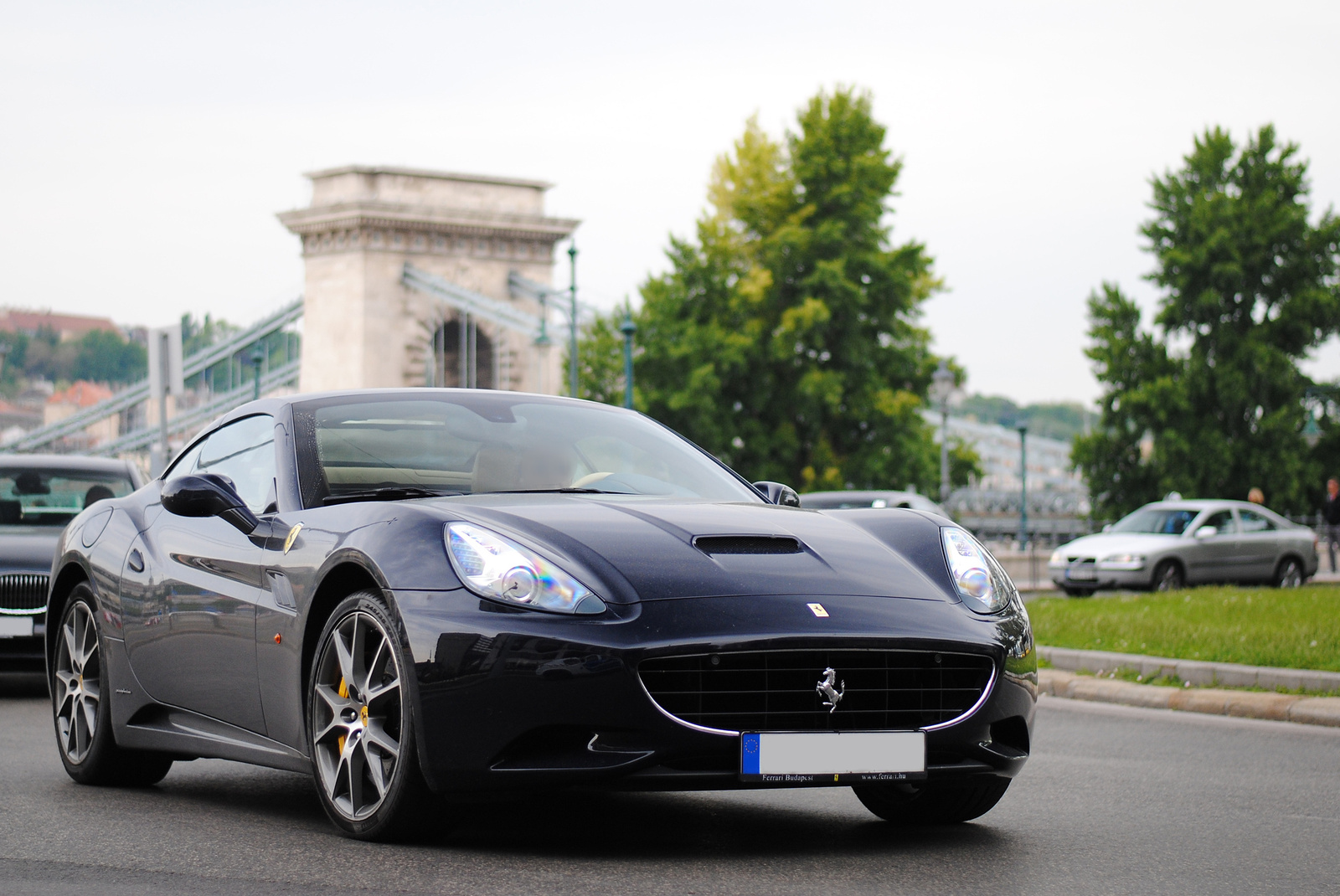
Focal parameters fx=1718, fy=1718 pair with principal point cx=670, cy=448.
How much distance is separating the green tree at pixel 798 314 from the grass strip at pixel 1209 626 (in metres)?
21.8

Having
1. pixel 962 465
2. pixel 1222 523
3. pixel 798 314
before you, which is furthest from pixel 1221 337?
pixel 1222 523

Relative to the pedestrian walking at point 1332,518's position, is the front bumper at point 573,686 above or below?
above

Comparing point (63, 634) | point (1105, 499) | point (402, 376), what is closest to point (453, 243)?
point (402, 376)

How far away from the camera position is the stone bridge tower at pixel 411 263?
64.6 m

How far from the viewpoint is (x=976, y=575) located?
182 inches

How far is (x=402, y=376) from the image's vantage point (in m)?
64.7

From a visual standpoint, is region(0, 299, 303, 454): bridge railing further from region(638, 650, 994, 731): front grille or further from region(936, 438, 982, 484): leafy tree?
region(638, 650, 994, 731): front grille

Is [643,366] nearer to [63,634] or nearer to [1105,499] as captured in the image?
[1105,499]

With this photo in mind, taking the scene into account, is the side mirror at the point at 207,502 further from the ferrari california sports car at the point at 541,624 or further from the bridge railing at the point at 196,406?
the bridge railing at the point at 196,406

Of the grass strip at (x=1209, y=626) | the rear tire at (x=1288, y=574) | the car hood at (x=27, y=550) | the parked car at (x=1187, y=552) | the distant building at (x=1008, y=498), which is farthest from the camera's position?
the distant building at (x=1008, y=498)

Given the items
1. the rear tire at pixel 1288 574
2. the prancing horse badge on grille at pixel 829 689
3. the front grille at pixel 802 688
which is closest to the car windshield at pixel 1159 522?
the rear tire at pixel 1288 574

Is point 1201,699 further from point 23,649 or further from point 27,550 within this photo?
point 27,550

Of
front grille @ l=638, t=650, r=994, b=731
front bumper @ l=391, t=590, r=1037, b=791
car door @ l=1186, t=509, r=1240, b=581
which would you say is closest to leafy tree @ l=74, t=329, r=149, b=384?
car door @ l=1186, t=509, r=1240, b=581

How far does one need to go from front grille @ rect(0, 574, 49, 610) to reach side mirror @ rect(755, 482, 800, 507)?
17.8 ft
